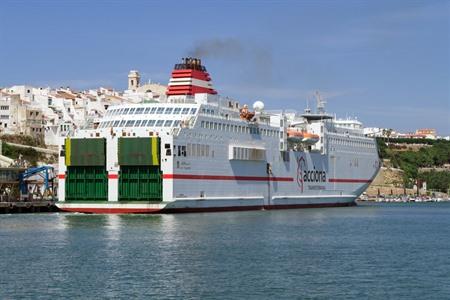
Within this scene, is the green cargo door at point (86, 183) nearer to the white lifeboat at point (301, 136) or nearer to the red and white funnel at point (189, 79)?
the red and white funnel at point (189, 79)

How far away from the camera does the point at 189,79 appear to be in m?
56.8

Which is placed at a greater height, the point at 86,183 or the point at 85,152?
the point at 85,152

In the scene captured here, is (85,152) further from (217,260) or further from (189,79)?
(217,260)

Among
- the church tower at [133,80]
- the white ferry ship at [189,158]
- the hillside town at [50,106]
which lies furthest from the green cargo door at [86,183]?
the church tower at [133,80]

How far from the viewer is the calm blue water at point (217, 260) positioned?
2378cm

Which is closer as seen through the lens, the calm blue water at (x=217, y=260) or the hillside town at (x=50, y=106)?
the calm blue water at (x=217, y=260)

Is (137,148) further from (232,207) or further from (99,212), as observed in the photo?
(232,207)

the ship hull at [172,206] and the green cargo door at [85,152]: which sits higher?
the green cargo door at [85,152]

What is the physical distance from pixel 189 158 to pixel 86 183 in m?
6.22

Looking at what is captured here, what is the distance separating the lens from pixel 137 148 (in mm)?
48062

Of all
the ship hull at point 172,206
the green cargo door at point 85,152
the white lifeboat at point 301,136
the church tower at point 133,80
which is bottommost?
the ship hull at point 172,206

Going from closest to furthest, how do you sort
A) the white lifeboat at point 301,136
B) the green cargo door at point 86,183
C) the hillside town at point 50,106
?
the green cargo door at point 86,183
the white lifeboat at point 301,136
the hillside town at point 50,106

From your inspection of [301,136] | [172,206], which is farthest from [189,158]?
[301,136]

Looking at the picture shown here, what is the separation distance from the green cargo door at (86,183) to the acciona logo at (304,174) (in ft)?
61.4
